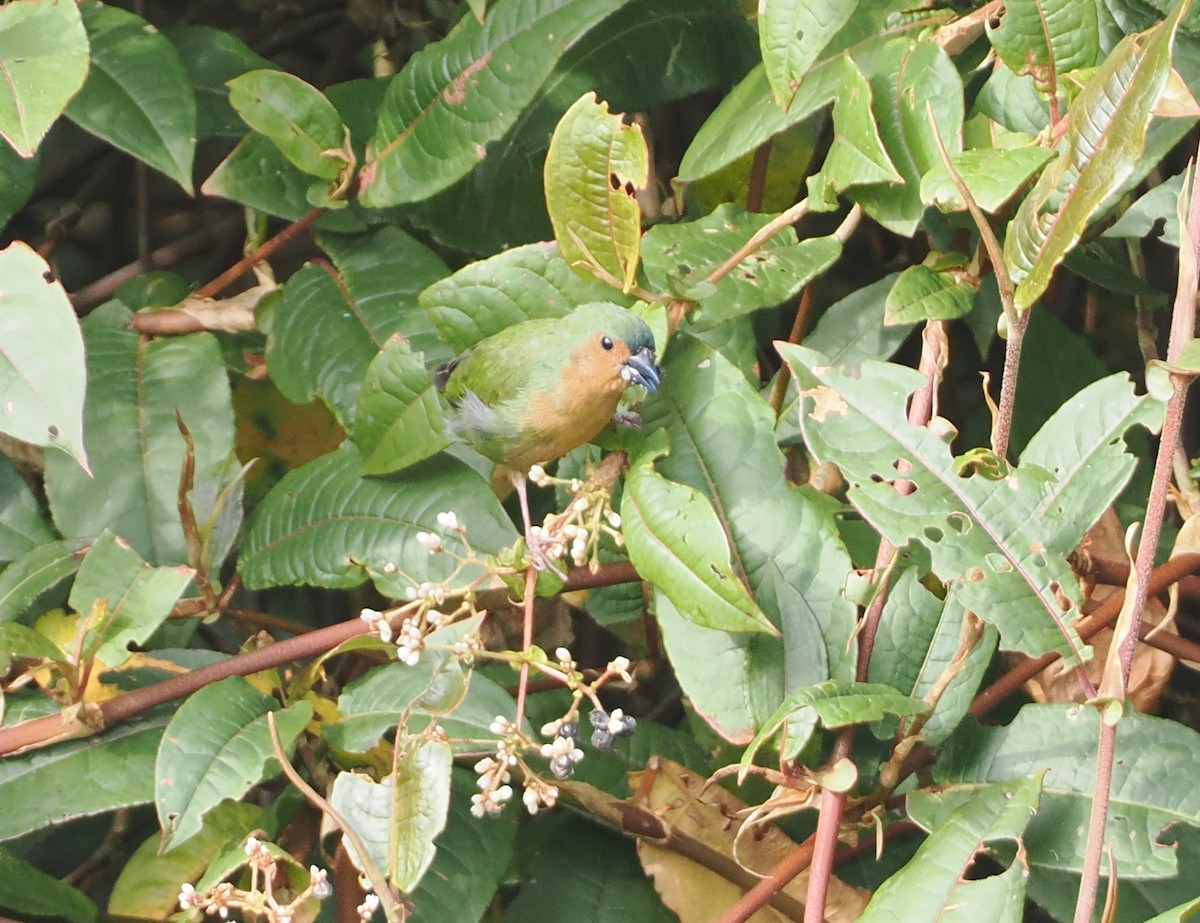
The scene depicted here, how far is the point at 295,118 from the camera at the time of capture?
4.93 feet

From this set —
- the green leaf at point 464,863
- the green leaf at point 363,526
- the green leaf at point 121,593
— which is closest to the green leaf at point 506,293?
the green leaf at point 363,526

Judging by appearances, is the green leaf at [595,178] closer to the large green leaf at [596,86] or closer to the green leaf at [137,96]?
the large green leaf at [596,86]

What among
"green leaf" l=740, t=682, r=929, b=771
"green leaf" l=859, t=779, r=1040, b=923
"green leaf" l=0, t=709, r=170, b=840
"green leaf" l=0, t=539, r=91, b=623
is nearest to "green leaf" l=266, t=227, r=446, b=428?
"green leaf" l=0, t=539, r=91, b=623

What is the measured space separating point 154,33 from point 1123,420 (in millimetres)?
1261

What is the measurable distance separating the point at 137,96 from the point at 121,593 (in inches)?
25.4

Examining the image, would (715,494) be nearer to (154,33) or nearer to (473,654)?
(473,654)

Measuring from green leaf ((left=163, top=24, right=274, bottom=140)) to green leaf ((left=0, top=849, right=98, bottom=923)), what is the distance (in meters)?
0.98

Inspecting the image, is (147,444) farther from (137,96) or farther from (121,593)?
(137,96)

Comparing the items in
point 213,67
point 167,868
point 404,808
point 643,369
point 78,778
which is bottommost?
point 167,868

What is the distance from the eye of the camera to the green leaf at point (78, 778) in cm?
117

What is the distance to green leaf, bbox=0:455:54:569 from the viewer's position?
4.89 ft

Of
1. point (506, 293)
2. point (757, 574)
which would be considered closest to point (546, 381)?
point (506, 293)

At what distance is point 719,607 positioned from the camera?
1.00 meters

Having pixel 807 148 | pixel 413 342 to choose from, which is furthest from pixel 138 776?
pixel 807 148
